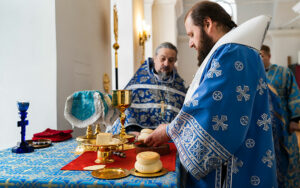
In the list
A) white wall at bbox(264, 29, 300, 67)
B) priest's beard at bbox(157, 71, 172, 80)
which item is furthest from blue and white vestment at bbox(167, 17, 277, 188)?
white wall at bbox(264, 29, 300, 67)

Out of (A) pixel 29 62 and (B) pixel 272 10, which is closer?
(A) pixel 29 62

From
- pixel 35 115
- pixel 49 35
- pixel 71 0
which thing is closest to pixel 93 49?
pixel 71 0

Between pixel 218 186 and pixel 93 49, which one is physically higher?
pixel 93 49

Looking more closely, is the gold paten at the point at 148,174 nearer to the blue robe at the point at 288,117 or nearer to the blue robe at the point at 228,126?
the blue robe at the point at 228,126

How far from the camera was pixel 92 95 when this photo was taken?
186 cm

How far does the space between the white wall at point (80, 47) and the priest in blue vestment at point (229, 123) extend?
3.40 ft

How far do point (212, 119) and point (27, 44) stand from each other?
1542 mm

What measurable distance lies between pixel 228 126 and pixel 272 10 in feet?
42.9

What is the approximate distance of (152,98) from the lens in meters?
2.69

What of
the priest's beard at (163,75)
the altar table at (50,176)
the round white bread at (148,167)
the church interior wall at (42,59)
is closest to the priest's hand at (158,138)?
the altar table at (50,176)

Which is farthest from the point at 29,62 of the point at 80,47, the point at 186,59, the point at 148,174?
the point at 186,59

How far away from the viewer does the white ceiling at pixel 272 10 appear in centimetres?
1177

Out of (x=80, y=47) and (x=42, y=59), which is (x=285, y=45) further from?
(x=42, y=59)

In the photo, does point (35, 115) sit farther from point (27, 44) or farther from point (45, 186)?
point (45, 186)
